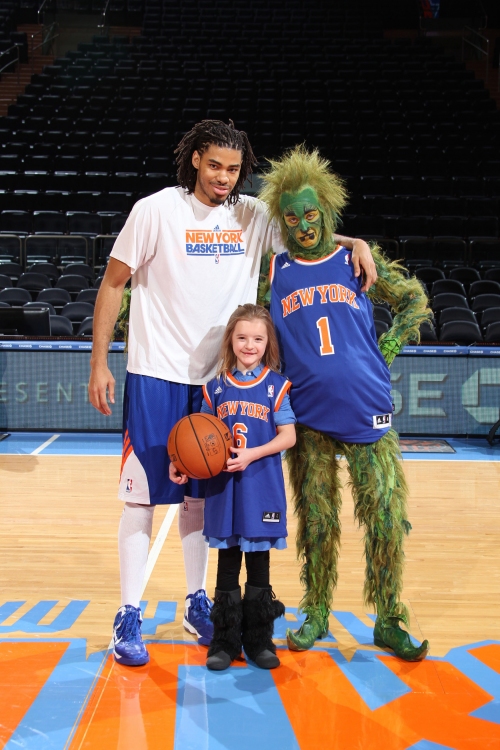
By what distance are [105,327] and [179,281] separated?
1.08ft

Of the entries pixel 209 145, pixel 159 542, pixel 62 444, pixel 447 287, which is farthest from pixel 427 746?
pixel 447 287

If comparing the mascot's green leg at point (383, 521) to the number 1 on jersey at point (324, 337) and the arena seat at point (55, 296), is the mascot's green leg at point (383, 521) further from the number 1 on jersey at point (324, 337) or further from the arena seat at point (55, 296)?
the arena seat at point (55, 296)

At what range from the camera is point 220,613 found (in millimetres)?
2770

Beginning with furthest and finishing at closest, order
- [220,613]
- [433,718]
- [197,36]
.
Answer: [197,36] < [220,613] < [433,718]

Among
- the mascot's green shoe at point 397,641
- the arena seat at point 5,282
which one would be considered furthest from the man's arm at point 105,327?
the arena seat at point 5,282

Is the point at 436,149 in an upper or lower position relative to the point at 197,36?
lower

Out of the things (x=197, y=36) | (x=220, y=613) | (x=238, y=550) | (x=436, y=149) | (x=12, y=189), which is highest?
(x=197, y=36)

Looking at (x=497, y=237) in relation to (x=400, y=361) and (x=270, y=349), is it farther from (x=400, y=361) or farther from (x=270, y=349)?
(x=270, y=349)

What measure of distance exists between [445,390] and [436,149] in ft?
23.6

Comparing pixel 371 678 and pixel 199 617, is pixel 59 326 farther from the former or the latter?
pixel 371 678

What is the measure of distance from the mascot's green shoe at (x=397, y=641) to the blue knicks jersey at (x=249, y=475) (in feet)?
1.85

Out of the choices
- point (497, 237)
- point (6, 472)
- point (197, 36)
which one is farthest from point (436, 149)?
point (6, 472)

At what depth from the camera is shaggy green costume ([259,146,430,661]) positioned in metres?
2.88

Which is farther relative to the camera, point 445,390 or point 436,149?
point 436,149
